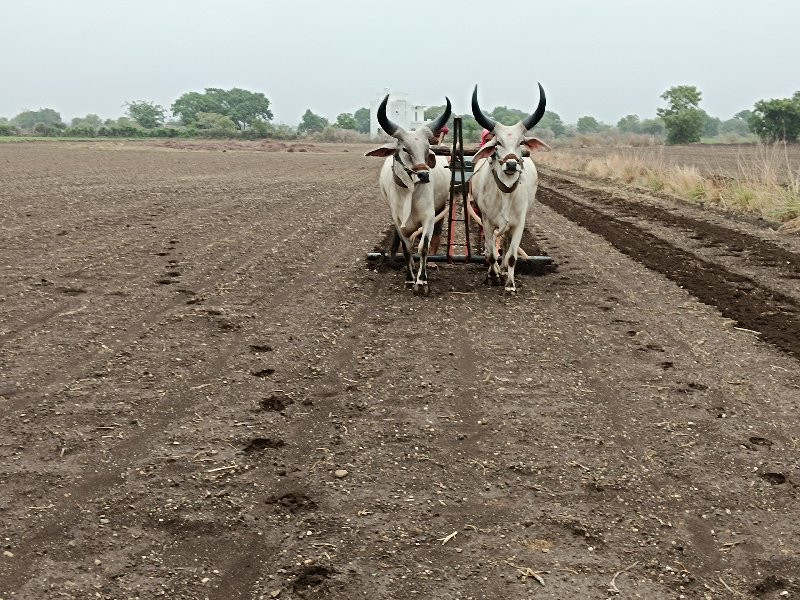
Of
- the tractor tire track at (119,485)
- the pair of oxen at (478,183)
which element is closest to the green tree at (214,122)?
the pair of oxen at (478,183)

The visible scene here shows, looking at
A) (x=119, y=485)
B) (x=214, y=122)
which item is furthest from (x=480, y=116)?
(x=214, y=122)

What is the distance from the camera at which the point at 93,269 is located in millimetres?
9617

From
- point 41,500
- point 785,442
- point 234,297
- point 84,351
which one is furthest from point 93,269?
point 785,442

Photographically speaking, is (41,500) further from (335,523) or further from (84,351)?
(84,351)

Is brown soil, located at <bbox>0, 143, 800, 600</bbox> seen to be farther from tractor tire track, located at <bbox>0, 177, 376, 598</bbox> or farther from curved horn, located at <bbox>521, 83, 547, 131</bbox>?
curved horn, located at <bbox>521, 83, 547, 131</bbox>

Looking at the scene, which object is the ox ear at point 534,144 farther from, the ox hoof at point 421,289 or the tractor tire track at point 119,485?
the tractor tire track at point 119,485

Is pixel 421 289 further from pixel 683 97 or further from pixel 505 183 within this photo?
pixel 683 97

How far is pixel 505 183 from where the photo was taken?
857 cm

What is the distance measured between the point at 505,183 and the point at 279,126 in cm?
11549

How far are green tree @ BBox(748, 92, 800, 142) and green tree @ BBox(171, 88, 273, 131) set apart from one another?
326 ft

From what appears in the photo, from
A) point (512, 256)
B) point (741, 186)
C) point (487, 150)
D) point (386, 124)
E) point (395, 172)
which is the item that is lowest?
point (512, 256)

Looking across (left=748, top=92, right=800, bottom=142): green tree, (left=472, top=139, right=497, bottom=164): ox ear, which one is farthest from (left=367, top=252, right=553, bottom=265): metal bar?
(left=748, top=92, right=800, bottom=142): green tree

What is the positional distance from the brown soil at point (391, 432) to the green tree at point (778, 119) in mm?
50949

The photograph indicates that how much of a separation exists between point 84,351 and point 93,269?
3523 millimetres
